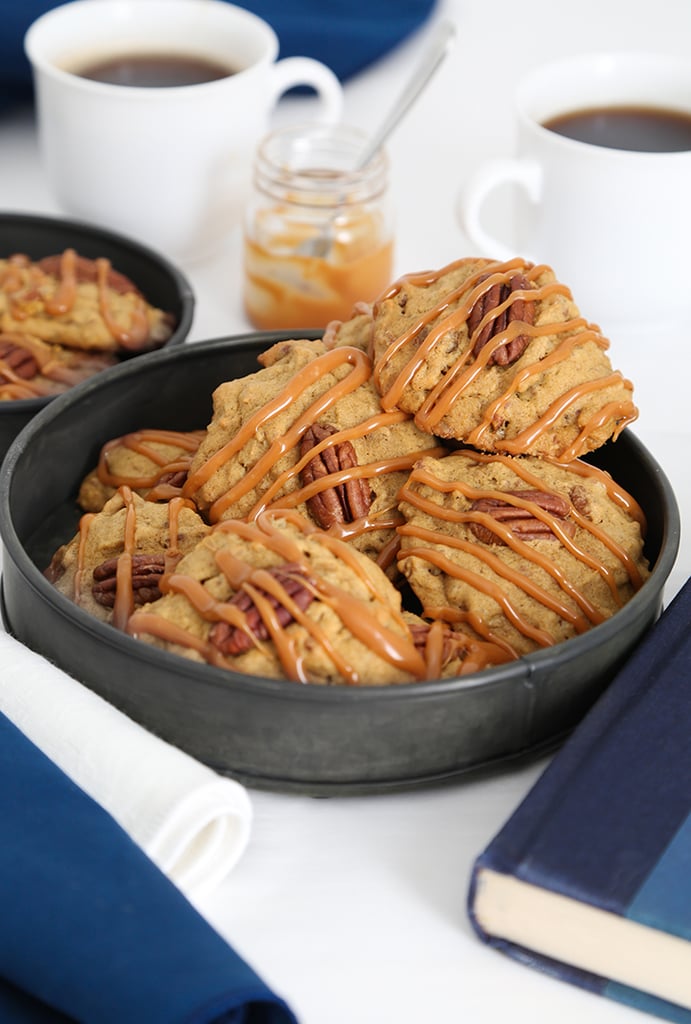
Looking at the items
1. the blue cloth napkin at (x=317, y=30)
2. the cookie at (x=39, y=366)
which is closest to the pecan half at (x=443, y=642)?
the cookie at (x=39, y=366)

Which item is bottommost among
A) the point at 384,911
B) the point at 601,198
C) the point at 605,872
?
the point at 384,911

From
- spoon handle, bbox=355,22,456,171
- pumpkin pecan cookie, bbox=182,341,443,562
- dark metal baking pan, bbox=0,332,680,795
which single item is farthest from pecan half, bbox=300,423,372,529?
spoon handle, bbox=355,22,456,171

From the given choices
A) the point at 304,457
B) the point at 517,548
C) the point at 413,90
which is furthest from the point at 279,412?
the point at 413,90

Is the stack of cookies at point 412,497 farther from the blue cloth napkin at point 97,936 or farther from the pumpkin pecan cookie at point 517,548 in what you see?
the blue cloth napkin at point 97,936

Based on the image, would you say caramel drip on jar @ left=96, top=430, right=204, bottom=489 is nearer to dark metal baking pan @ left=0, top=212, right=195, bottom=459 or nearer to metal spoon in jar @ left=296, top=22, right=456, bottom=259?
dark metal baking pan @ left=0, top=212, right=195, bottom=459

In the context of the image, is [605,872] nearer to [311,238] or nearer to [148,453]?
[148,453]

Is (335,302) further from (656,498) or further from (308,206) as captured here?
(656,498)

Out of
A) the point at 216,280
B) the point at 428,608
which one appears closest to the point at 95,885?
the point at 428,608
